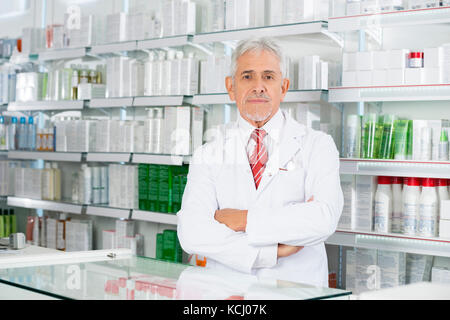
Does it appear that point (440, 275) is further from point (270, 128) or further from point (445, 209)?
point (270, 128)

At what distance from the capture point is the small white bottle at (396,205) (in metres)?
3.32

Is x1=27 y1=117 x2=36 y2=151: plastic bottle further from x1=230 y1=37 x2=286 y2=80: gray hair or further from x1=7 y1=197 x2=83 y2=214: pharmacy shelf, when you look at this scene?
x1=230 y1=37 x2=286 y2=80: gray hair

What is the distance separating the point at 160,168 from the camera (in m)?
4.38

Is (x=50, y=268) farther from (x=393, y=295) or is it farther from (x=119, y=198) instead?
(x=119, y=198)

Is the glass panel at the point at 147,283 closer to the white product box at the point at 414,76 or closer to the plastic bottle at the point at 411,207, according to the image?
the plastic bottle at the point at 411,207

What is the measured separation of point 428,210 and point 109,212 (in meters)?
2.44

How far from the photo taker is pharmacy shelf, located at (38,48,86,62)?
5.02m

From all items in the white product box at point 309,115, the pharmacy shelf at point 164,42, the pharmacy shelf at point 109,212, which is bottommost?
the pharmacy shelf at point 109,212

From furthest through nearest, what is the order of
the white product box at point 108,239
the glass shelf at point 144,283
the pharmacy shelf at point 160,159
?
the white product box at point 108,239 → the pharmacy shelf at point 160,159 → the glass shelf at point 144,283

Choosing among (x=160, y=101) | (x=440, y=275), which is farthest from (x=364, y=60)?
(x=160, y=101)

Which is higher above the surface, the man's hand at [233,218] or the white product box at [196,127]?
the white product box at [196,127]

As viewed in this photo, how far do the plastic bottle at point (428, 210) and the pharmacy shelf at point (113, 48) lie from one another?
2.40 meters

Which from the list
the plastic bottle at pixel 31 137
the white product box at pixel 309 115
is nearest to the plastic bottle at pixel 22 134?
the plastic bottle at pixel 31 137
